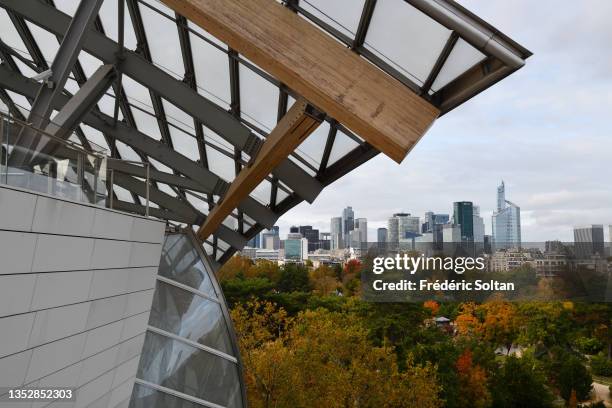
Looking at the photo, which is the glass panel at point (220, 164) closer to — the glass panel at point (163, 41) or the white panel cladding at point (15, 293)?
the glass panel at point (163, 41)

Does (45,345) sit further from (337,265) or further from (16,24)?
(337,265)

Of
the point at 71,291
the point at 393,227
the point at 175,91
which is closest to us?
the point at 71,291

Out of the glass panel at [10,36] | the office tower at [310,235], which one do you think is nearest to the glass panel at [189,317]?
the glass panel at [10,36]

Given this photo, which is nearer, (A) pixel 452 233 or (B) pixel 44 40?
(B) pixel 44 40

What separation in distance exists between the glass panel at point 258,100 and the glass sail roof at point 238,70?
0.03 meters

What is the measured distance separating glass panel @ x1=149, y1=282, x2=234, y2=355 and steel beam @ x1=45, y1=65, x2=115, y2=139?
3759 millimetres

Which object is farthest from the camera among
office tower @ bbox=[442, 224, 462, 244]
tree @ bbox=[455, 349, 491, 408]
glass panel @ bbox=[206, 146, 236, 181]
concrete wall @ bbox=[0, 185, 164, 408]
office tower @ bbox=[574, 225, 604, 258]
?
office tower @ bbox=[442, 224, 462, 244]

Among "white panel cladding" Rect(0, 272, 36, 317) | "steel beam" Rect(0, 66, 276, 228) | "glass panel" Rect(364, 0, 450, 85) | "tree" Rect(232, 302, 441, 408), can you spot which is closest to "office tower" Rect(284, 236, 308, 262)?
"tree" Rect(232, 302, 441, 408)

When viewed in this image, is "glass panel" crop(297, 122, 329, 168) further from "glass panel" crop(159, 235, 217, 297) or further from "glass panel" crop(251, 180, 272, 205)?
"glass panel" crop(159, 235, 217, 297)

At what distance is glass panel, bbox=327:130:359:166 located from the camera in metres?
11.4

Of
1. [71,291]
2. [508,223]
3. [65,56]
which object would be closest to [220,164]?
[65,56]

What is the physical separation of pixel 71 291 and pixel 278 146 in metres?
5.66

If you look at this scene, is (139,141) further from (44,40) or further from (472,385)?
(472,385)

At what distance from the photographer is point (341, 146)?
470 inches
